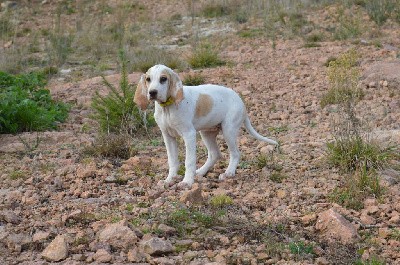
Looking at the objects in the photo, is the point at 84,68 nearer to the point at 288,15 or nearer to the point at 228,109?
the point at 288,15

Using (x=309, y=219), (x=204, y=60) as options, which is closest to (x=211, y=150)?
(x=309, y=219)

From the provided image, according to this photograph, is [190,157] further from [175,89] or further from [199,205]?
[199,205]

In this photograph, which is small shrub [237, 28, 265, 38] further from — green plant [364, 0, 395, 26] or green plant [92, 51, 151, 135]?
green plant [92, 51, 151, 135]

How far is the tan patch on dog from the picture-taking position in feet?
20.0

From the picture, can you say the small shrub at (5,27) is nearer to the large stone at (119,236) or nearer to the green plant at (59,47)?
the green plant at (59,47)

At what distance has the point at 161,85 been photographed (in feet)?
18.7

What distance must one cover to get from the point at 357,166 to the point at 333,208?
3.13 feet

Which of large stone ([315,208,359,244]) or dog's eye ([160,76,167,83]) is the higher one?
dog's eye ([160,76,167,83])

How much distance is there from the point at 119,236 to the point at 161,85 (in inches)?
63.6

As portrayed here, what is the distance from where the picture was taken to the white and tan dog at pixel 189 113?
5758 mm

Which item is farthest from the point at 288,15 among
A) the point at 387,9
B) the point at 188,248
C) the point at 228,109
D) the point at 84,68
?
the point at 188,248

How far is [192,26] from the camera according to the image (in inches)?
619

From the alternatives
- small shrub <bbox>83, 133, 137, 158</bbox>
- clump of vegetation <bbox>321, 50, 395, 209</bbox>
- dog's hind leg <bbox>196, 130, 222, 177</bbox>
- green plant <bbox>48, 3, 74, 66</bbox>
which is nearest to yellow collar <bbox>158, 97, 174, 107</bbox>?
dog's hind leg <bbox>196, 130, 222, 177</bbox>

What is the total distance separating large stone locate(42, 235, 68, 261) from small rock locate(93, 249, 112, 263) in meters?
0.20
